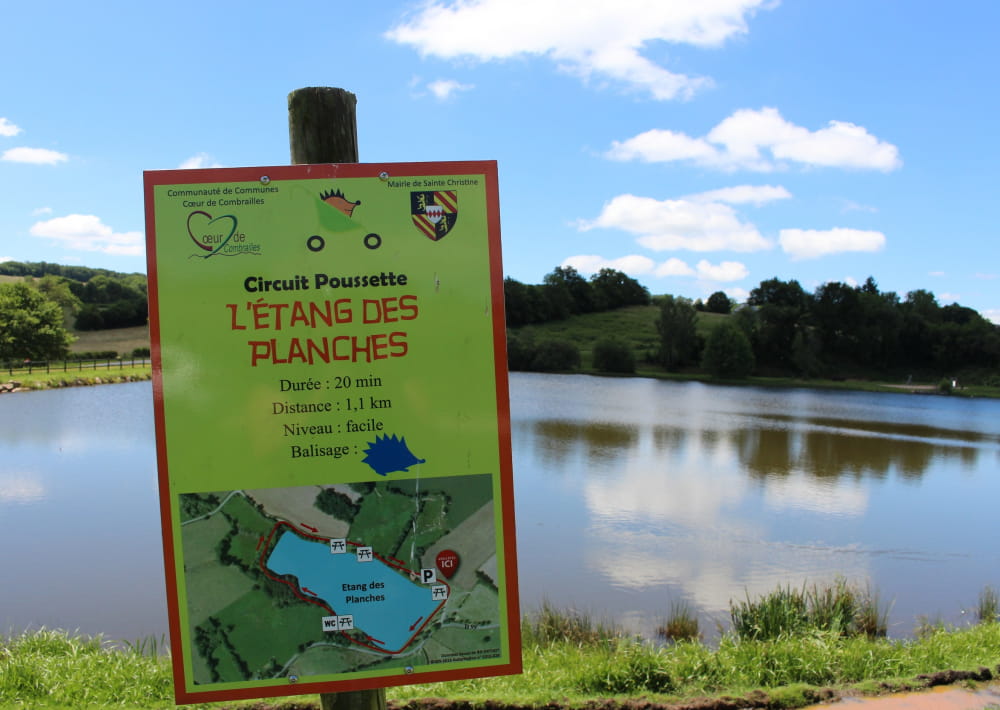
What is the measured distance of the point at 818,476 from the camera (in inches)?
634

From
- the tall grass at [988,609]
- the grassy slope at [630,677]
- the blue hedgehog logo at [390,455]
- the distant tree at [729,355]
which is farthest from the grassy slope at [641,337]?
the blue hedgehog logo at [390,455]

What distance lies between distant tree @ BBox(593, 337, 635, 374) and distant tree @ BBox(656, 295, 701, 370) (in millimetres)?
3761

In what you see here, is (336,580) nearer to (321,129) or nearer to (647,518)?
(321,129)

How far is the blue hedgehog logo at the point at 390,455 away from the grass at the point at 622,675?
182 cm

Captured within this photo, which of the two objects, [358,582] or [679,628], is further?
[679,628]

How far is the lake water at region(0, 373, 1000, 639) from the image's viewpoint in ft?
25.0

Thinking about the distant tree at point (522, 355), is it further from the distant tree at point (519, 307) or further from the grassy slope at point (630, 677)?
the grassy slope at point (630, 677)

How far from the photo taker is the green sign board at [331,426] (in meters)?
2.05

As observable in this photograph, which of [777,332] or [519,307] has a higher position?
[519,307]

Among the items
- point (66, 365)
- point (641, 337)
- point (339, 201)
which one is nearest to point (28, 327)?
point (66, 365)

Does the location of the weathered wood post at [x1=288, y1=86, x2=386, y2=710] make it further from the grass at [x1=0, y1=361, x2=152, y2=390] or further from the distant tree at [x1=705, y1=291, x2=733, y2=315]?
the distant tree at [x1=705, y1=291, x2=733, y2=315]

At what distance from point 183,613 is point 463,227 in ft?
4.67

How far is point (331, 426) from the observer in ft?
6.86

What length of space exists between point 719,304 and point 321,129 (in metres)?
96.2
